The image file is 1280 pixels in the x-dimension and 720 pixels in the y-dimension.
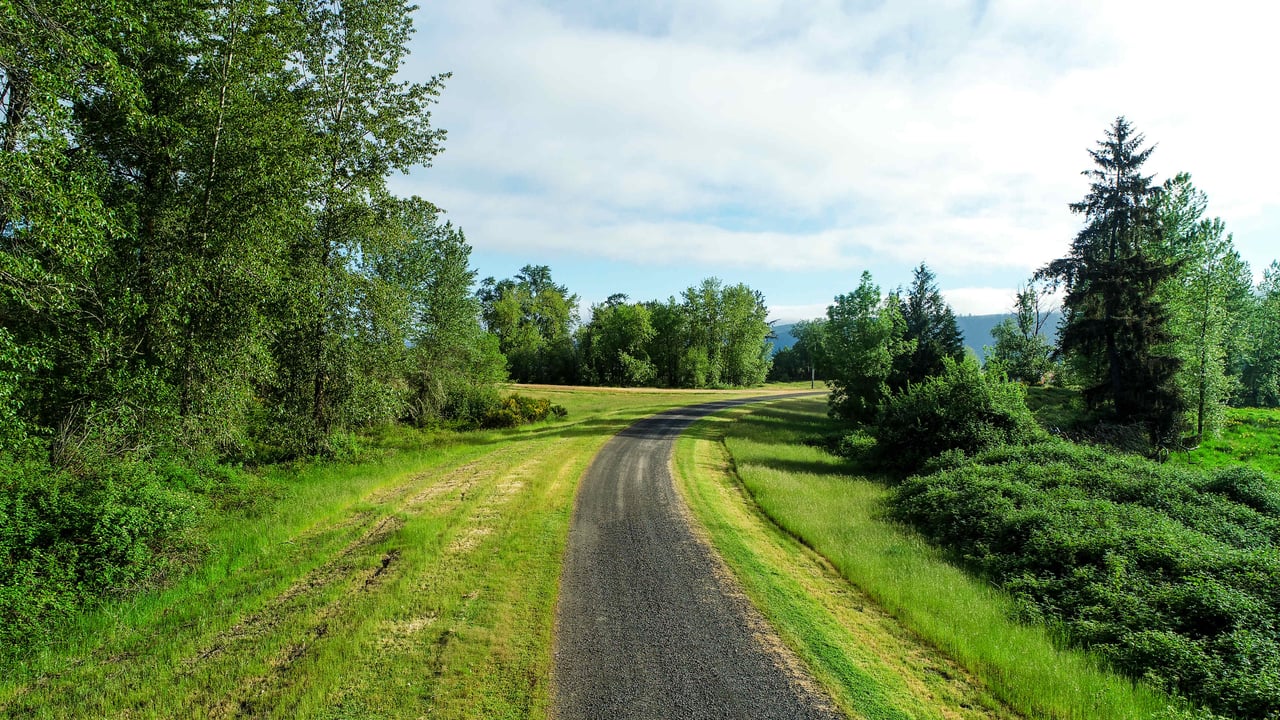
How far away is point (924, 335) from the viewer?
1304 inches

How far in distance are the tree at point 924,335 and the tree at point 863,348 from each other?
46 centimetres

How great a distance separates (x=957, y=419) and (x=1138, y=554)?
1176 centimetres

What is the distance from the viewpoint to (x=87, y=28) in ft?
31.2

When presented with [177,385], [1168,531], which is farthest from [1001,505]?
[177,385]

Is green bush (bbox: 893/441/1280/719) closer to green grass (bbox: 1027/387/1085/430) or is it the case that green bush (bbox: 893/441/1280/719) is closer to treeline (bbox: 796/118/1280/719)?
treeline (bbox: 796/118/1280/719)

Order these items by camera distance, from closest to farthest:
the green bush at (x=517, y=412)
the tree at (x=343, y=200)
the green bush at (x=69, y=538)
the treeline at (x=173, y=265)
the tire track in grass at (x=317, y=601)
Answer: the tire track in grass at (x=317, y=601) → the green bush at (x=69, y=538) → the treeline at (x=173, y=265) → the tree at (x=343, y=200) → the green bush at (x=517, y=412)

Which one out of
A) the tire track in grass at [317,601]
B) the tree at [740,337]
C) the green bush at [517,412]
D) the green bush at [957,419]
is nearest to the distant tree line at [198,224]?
the tire track in grass at [317,601]

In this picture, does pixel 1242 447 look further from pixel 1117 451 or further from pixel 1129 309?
pixel 1117 451

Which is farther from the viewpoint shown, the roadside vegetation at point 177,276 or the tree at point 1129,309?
the tree at point 1129,309

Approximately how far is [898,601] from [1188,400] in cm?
3348

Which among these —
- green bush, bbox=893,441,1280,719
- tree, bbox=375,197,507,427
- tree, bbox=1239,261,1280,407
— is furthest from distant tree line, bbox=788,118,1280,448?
tree, bbox=375,197,507,427

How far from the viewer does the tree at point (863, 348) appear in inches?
1278

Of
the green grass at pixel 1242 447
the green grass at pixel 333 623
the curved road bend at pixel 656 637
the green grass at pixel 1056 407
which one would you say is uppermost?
the green grass at pixel 1056 407

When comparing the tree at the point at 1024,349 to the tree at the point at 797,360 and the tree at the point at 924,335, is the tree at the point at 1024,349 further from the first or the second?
the tree at the point at 797,360
